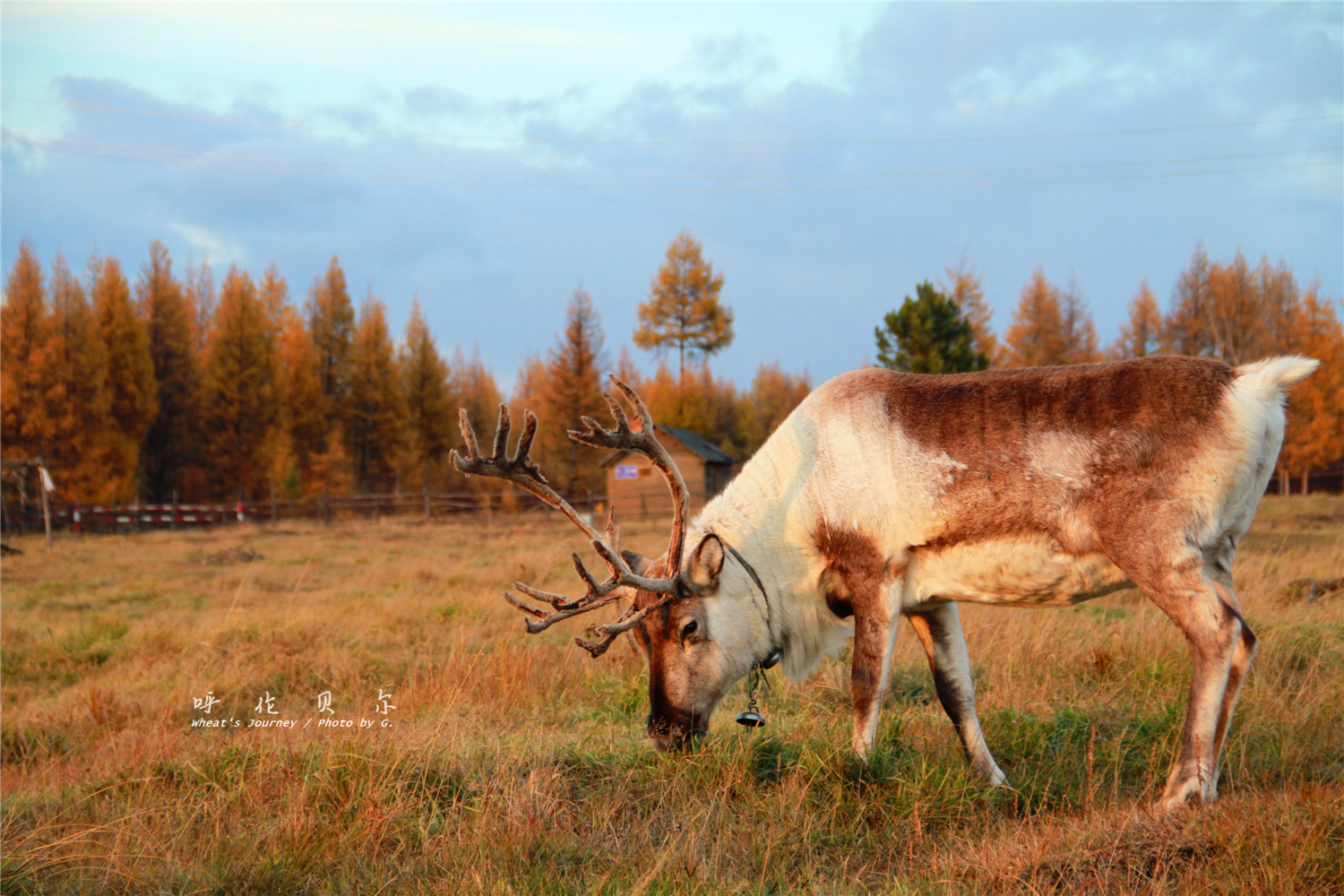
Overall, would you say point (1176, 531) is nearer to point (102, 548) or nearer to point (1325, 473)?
point (102, 548)

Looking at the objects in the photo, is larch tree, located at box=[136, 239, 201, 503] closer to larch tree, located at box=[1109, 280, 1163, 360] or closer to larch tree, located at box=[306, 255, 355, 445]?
larch tree, located at box=[306, 255, 355, 445]

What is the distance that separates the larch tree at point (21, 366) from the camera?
30.3 m

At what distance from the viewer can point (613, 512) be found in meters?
4.54

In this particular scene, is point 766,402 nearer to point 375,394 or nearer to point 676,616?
point 375,394

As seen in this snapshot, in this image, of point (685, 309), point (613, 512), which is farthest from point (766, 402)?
point (613, 512)

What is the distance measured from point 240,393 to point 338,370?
238 inches

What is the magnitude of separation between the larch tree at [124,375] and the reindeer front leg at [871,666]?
3573 cm

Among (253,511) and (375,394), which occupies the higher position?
(375,394)

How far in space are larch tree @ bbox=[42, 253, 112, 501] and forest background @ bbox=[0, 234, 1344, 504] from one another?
0.06 m

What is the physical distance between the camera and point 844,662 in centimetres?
621

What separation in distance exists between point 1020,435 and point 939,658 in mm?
1167

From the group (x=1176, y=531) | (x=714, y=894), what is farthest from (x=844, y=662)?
(x=714, y=894)

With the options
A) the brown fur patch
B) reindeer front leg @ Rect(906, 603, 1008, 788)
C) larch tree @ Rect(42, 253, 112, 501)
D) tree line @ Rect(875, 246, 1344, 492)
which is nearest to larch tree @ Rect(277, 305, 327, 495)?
larch tree @ Rect(42, 253, 112, 501)

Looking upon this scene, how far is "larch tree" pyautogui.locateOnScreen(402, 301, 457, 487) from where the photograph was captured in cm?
4041
